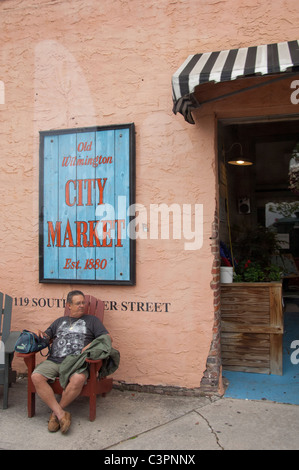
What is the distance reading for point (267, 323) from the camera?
4969 millimetres

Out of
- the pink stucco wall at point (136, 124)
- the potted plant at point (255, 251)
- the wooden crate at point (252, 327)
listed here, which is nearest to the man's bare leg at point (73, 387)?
the pink stucco wall at point (136, 124)

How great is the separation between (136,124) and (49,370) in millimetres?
2723

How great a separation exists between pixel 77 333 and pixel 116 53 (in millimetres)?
3117

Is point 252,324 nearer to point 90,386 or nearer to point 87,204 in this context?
point 90,386

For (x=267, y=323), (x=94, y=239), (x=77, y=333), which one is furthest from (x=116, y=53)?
(x=267, y=323)

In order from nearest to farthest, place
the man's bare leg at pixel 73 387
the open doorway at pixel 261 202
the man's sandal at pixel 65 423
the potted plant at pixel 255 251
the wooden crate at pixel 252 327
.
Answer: the man's sandal at pixel 65 423 → the man's bare leg at pixel 73 387 → the wooden crate at pixel 252 327 → the open doorway at pixel 261 202 → the potted plant at pixel 255 251

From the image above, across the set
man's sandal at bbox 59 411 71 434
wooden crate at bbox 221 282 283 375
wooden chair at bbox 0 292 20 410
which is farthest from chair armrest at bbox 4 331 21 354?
wooden crate at bbox 221 282 283 375

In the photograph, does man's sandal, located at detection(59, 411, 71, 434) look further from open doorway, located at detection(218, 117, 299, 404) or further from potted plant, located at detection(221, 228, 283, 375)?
potted plant, located at detection(221, 228, 283, 375)

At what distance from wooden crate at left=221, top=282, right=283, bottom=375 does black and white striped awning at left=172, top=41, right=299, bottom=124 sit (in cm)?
225

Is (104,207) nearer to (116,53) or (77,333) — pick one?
(77,333)

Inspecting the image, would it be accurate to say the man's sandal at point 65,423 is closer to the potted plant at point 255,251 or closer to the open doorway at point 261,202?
the open doorway at point 261,202

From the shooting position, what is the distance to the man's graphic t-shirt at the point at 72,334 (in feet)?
13.4

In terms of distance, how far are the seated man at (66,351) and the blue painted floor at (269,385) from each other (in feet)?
5.27
